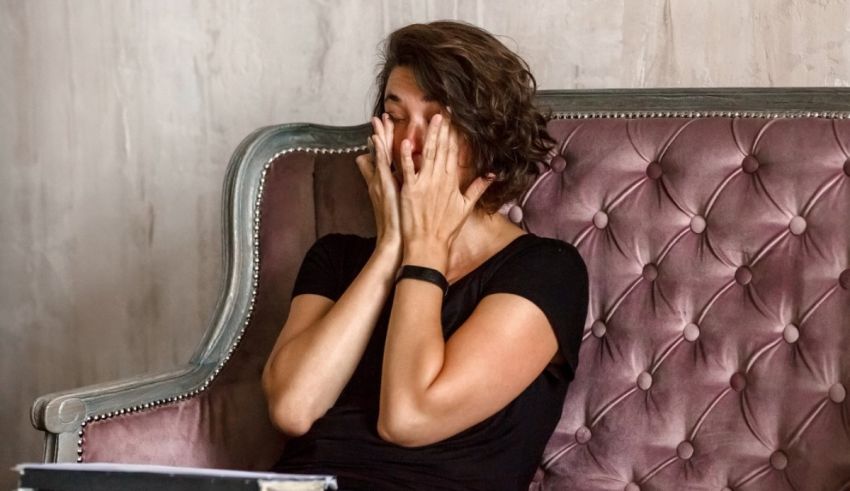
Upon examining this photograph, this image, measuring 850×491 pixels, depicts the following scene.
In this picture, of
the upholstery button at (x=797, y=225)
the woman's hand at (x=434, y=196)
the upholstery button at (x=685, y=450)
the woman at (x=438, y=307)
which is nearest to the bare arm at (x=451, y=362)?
the woman at (x=438, y=307)

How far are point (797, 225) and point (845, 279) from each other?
0.37ft

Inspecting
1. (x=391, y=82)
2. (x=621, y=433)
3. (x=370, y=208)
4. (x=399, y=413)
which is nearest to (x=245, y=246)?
(x=370, y=208)

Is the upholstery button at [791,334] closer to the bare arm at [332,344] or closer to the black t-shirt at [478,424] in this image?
the black t-shirt at [478,424]

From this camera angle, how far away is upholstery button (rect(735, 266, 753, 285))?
1.76m

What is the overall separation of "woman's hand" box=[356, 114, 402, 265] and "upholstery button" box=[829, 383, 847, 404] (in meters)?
0.71

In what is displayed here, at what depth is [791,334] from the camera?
172 centimetres

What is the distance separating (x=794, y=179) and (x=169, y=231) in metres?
1.65

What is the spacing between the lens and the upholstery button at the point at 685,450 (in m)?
1.77

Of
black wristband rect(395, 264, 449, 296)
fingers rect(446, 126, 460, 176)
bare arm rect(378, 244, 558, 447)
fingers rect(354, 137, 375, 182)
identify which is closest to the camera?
bare arm rect(378, 244, 558, 447)

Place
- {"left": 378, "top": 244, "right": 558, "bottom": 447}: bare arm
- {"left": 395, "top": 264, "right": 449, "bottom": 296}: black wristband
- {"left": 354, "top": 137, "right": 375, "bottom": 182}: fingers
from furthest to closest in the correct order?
{"left": 354, "top": 137, "right": 375, "bottom": 182}: fingers → {"left": 395, "top": 264, "right": 449, "bottom": 296}: black wristband → {"left": 378, "top": 244, "right": 558, "bottom": 447}: bare arm

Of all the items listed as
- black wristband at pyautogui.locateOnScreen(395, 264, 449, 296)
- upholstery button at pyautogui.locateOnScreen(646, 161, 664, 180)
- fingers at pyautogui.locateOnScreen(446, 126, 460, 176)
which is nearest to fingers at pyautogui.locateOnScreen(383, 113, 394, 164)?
fingers at pyautogui.locateOnScreen(446, 126, 460, 176)

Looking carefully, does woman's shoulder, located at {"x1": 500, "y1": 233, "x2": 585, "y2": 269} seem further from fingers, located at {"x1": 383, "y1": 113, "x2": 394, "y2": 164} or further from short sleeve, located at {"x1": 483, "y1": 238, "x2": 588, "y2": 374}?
fingers, located at {"x1": 383, "y1": 113, "x2": 394, "y2": 164}

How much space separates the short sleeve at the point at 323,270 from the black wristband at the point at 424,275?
0.74 feet

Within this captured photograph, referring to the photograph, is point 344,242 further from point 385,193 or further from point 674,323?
point 674,323
